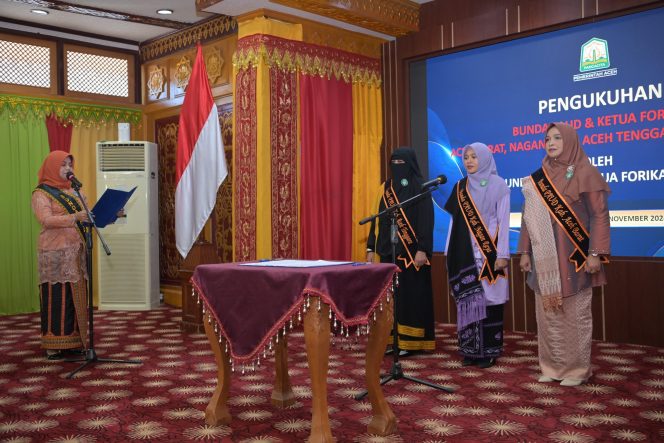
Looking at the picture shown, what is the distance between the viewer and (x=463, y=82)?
5711mm

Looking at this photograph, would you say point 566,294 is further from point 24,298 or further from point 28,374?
point 24,298

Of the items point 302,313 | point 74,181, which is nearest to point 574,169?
point 302,313

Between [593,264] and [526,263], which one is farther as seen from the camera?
[526,263]

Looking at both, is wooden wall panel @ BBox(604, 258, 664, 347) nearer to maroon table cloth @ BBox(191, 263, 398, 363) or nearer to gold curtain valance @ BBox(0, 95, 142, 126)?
maroon table cloth @ BBox(191, 263, 398, 363)

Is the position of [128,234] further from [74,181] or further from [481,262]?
[481,262]

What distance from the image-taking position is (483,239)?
407 cm

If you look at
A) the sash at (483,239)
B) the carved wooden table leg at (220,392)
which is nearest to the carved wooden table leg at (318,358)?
the carved wooden table leg at (220,392)

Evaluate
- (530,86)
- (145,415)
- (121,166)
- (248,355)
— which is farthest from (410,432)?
(121,166)

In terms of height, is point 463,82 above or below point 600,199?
above

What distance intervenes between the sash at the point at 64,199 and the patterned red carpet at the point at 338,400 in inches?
35.6

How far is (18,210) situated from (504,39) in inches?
195

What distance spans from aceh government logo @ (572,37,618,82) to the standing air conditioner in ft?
14.4

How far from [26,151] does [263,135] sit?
2.93 metres

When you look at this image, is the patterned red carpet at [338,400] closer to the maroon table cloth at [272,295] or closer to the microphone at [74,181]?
the maroon table cloth at [272,295]
